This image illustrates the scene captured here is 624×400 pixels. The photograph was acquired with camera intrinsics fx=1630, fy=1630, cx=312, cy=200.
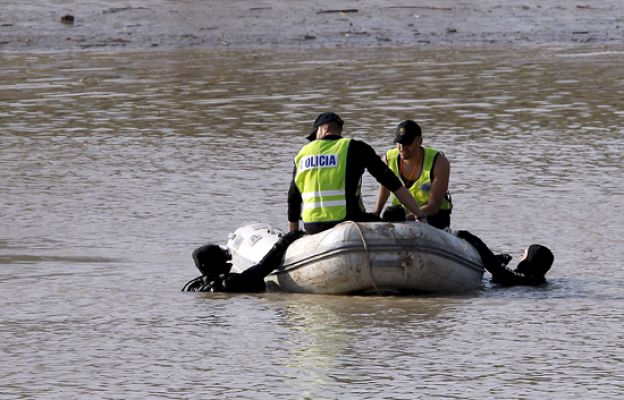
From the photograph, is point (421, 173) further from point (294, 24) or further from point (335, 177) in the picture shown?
point (294, 24)

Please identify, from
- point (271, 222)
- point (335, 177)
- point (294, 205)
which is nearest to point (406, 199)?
point (335, 177)

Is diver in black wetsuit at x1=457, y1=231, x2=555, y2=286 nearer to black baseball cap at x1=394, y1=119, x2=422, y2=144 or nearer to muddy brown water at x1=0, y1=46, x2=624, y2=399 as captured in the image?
muddy brown water at x1=0, y1=46, x2=624, y2=399

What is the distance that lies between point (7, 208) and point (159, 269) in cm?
348

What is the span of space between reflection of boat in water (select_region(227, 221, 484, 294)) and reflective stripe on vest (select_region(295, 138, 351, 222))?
242mm

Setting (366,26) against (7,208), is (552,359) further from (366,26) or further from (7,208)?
(366,26)

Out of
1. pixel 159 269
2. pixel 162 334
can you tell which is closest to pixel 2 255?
pixel 159 269

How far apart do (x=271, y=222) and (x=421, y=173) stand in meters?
2.93

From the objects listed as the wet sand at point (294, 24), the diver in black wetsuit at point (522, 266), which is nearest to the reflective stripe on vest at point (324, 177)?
the diver in black wetsuit at point (522, 266)

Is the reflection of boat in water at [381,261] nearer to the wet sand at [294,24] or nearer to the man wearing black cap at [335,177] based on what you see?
the man wearing black cap at [335,177]

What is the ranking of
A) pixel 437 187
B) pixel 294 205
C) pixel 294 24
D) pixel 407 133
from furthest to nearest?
pixel 294 24
pixel 437 187
pixel 407 133
pixel 294 205

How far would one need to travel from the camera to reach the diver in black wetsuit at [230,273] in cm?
1146

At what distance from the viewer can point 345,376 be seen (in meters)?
8.67

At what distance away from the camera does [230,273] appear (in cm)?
1174

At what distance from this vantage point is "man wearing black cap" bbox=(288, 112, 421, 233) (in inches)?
442
